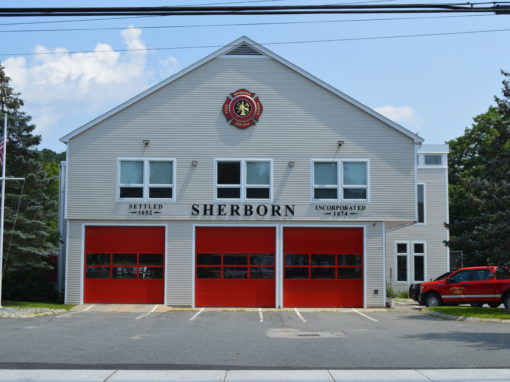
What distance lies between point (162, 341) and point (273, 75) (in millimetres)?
14199

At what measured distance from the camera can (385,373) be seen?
1093 cm

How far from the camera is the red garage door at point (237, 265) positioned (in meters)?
25.3

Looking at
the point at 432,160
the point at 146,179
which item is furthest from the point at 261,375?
the point at 432,160

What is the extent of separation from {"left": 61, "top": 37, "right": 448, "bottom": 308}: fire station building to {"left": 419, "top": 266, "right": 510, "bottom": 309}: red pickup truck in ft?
9.31

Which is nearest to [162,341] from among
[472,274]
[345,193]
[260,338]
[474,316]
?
[260,338]

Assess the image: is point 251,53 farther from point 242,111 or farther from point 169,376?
point 169,376

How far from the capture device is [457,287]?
26.2 m

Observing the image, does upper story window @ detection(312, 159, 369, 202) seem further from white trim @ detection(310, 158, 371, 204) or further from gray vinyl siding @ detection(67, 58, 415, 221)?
gray vinyl siding @ detection(67, 58, 415, 221)

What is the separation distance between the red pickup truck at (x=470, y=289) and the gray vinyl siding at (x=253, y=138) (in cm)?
358

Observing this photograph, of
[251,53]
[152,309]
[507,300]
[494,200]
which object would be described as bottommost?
[152,309]

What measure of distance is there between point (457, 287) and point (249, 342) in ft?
47.1

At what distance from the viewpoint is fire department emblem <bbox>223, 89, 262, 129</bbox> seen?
25.7 meters

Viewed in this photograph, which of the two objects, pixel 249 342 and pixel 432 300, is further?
pixel 432 300

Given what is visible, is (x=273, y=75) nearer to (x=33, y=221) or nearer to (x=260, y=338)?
(x=33, y=221)
